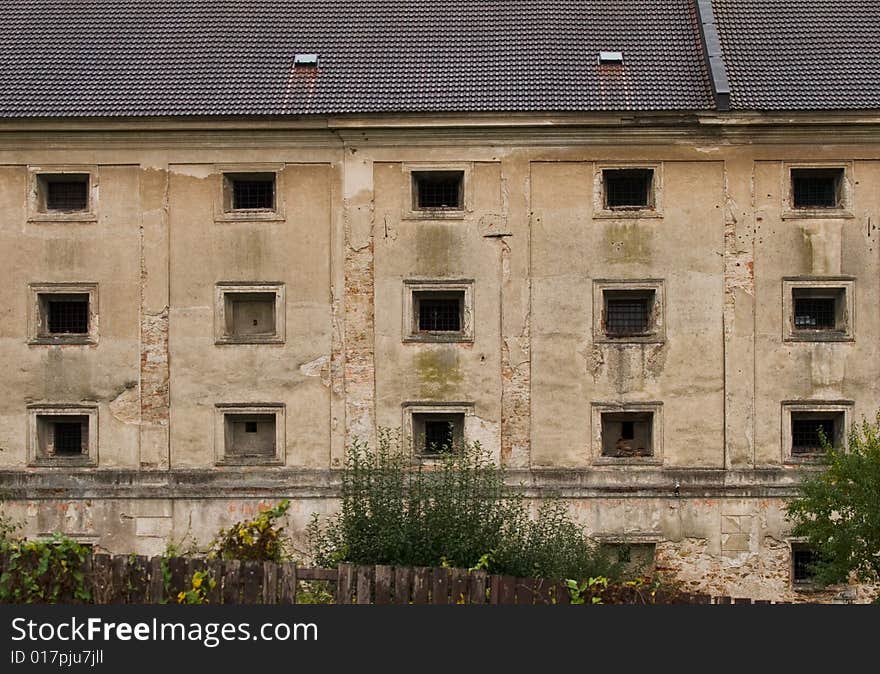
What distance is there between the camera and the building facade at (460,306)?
94.1 feet

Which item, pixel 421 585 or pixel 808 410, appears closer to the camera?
pixel 421 585

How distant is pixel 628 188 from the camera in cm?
2964

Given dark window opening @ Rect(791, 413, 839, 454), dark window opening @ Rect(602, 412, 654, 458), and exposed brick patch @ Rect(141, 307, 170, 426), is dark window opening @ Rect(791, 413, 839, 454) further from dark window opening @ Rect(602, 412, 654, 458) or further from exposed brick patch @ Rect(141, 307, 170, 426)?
exposed brick patch @ Rect(141, 307, 170, 426)

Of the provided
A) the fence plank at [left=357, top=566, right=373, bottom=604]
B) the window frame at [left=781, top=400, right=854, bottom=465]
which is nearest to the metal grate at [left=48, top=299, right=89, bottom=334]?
the fence plank at [left=357, top=566, right=373, bottom=604]

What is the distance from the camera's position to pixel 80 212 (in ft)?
96.8

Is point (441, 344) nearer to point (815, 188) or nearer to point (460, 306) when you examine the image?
point (460, 306)

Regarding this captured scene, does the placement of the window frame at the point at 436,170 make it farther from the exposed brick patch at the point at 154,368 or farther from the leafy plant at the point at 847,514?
the leafy plant at the point at 847,514

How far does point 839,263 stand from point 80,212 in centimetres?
1765

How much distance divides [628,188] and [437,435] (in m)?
7.35

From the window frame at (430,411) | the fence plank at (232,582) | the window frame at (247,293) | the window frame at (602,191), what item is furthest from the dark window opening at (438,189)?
the fence plank at (232,582)

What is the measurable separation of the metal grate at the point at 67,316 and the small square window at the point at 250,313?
10.8 feet

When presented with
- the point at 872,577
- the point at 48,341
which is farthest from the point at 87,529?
the point at 872,577

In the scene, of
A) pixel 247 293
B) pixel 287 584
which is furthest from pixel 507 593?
pixel 247 293

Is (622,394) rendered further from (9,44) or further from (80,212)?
(9,44)
